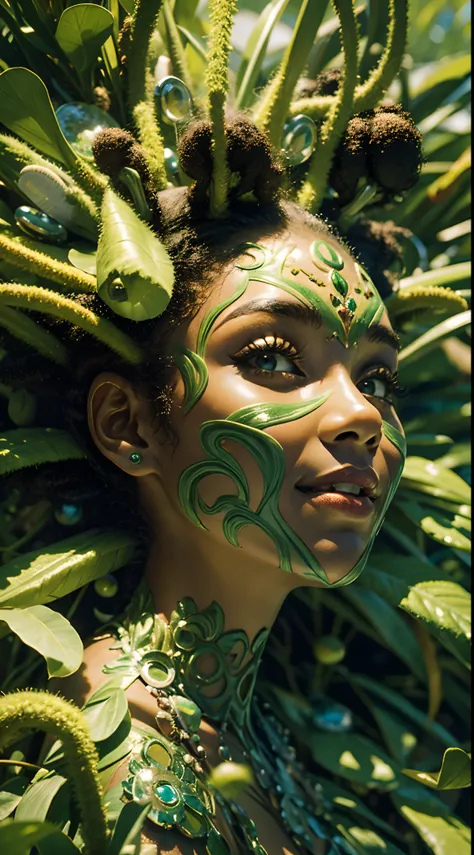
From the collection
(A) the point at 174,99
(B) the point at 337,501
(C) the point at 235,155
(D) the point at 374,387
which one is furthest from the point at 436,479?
(A) the point at 174,99

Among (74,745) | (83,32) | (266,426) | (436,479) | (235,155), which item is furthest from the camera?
(436,479)

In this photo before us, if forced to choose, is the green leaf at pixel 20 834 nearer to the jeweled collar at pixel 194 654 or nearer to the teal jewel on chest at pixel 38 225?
the jeweled collar at pixel 194 654

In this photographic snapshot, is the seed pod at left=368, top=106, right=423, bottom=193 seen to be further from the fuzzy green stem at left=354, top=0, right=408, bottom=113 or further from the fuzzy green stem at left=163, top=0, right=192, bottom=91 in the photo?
the fuzzy green stem at left=163, top=0, right=192, bottom=91

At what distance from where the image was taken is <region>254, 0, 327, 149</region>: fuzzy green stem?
1490 mm

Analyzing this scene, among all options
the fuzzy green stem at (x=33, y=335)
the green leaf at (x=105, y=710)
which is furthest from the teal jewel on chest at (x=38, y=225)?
the green leaf at (x=105, y=710)

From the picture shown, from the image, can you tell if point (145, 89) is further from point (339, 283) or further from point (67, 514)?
point (67, 514)

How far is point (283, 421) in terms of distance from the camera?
1266 millimetres

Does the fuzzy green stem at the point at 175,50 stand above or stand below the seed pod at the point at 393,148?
above

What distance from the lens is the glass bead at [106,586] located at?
1493 millimetres

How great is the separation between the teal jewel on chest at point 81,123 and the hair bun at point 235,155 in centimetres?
22

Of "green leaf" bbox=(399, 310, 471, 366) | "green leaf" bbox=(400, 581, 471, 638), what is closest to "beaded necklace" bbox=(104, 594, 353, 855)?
"green leaf" bbox=(400, 581, 471, 638)

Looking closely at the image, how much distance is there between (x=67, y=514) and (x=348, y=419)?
0.53m

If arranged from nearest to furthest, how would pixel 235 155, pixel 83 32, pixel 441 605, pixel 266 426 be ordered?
pixel 266 426 < pixel 235 155 < pixel 83 32 < pixel 441 605

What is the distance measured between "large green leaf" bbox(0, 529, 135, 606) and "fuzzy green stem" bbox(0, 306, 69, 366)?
11.6 inches
